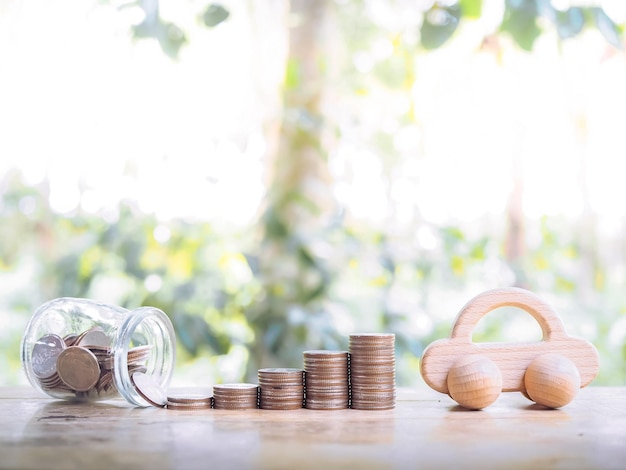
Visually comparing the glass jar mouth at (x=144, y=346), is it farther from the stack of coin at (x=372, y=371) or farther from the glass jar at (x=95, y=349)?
the stack of coin at (x=372, y=371)

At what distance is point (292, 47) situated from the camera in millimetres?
2678

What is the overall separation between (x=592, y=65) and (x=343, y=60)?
1.08 meters

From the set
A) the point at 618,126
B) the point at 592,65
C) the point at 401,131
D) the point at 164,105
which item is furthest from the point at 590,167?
the point at 164,105

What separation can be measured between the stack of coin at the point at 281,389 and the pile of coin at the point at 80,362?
0.71ft

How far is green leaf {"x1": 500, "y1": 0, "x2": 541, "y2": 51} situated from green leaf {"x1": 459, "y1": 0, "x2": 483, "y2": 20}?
0.13 m

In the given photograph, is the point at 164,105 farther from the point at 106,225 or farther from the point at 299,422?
the point at 299,422

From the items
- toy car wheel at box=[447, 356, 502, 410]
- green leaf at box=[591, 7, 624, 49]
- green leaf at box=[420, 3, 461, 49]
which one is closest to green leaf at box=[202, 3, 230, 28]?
green leaf at box=[420, 3, 461, 49]

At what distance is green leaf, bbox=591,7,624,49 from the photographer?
1.81m

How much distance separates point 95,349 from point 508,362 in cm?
67

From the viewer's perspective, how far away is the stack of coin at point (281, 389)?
1163 millimetres

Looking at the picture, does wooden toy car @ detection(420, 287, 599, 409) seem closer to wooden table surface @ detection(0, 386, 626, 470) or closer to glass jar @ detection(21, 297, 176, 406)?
wooden table surface @ detection(0, 386, 626, 470)

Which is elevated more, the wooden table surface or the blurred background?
the blurred background

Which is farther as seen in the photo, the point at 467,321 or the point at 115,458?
the point at 467,321

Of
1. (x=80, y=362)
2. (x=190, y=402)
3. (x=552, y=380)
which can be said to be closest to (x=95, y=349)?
(x=80, y=362)
